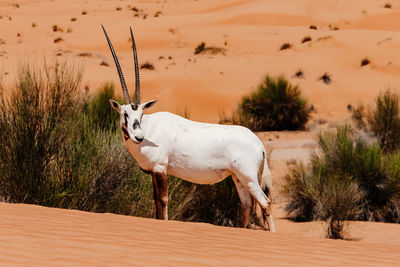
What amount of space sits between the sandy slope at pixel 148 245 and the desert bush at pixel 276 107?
45.2 ft

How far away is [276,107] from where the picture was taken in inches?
804

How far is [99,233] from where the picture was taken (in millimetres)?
5613

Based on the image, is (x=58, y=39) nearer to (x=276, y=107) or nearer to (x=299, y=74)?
(x=299, y=74)

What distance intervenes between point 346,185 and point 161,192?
13.5ft

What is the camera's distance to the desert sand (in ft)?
16.9

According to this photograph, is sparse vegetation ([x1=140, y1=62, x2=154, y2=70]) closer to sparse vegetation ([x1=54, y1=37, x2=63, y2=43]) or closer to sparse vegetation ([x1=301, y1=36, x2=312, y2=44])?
sparse vegetation ([x1=301, y1=36, x2=312, y2=44])

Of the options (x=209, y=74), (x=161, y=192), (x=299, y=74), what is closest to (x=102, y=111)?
(x=161, y=192)

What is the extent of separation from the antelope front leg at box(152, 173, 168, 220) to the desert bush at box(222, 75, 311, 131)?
41.5 feet

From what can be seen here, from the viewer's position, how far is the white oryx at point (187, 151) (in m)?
7.46

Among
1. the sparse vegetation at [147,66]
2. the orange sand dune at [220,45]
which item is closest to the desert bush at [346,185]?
the orange sand dune at [220,45]

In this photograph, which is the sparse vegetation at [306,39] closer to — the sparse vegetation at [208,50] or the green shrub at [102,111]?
the sparse vegetation at [208,50]

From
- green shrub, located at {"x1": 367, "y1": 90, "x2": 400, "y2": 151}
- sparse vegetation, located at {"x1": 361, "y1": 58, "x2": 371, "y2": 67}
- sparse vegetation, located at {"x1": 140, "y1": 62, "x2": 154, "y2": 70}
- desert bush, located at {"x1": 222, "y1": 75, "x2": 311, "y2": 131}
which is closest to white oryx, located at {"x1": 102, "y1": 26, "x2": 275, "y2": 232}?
green shrub, located at {"x1": 367, "y1": 90, "x2": 400, "y2": 151}

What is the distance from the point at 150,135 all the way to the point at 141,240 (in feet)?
7.46

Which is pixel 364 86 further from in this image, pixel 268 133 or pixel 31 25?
pixel 31 25
